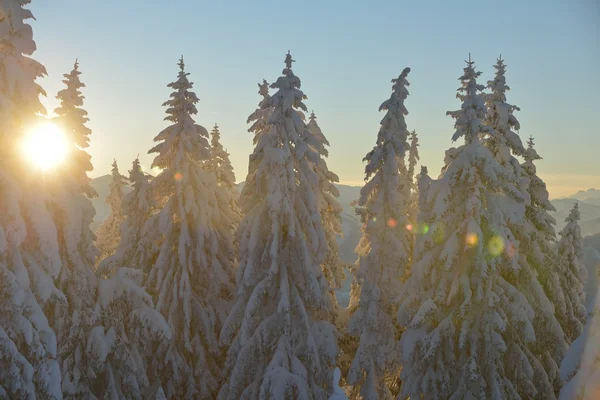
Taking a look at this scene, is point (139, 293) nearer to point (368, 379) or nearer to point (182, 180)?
point (182, 180)

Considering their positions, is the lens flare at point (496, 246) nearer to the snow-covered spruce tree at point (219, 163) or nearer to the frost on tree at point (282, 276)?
the frost on tree at point (282, 276)

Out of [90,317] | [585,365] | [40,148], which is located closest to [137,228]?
[90,317]

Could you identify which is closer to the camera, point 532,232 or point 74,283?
point 74,283

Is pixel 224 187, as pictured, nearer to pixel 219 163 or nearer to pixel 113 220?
pixel 219 163

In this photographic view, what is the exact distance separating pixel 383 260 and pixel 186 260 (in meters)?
8.81

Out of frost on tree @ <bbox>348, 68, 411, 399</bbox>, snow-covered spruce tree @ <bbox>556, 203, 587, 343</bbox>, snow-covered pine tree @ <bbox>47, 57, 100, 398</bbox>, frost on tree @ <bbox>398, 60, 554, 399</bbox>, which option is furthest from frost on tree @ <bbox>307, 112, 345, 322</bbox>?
snow-covered spruce tree @ <bbox>556, 203, 587, 343</bbox>

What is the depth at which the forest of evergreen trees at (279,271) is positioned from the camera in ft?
39.2

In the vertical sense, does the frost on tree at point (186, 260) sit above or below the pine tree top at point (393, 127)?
below

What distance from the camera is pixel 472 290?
15031 millimetres

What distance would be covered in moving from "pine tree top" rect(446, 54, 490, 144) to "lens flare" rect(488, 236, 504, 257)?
11.4 ft

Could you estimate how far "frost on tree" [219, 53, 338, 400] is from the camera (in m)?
16.8

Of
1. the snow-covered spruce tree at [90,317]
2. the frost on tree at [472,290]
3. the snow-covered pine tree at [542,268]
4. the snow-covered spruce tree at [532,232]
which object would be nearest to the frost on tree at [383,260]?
the frost on tree at [472,290]

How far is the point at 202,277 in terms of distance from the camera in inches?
797

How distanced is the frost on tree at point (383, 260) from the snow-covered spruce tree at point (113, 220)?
21.7m
